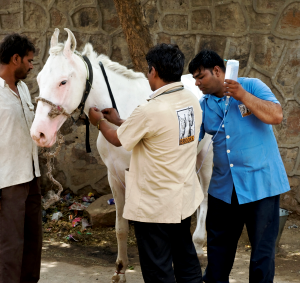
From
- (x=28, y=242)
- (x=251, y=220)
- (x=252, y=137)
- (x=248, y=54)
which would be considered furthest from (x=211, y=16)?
(x=28, y=242)

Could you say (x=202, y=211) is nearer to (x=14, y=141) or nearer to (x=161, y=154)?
(x=161, y=154)

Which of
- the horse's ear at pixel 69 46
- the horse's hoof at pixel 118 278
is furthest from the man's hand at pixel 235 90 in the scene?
the horse's hoof at pixel 118 278

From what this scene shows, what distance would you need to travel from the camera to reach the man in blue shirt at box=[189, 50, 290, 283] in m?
2.44

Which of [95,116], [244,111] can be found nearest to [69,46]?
[95,116]

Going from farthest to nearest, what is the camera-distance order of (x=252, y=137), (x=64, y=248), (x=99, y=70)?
(x=64, y=248), (x=99, y=70), (x=252, y=137)

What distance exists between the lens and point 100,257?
415cm

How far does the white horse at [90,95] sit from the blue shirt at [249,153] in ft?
2.81

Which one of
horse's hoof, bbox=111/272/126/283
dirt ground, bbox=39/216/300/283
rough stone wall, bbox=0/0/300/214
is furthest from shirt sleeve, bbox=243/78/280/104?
rough stone wall, bbox=0/0/300/214

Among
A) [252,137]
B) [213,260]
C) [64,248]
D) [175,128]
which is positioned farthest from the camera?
[64,248]

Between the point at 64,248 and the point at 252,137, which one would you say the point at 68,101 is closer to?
the point at 252,137

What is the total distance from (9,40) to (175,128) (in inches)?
55.4

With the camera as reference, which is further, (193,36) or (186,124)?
(193,36)

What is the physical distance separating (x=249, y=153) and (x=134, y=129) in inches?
34.2

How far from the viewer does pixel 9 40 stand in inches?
103
